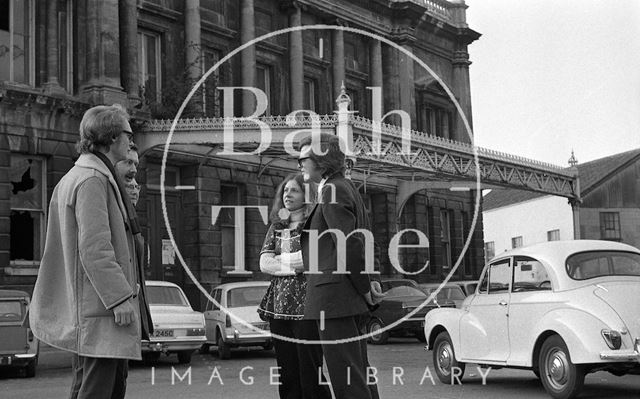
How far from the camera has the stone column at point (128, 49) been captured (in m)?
25.8

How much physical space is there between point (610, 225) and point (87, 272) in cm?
5008

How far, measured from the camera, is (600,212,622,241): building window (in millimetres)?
51812

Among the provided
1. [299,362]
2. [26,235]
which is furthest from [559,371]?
[26,235]

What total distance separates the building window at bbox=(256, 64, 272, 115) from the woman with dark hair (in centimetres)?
2447

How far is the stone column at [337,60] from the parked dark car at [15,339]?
20930mm

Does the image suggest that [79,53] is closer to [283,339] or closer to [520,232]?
[283,339]

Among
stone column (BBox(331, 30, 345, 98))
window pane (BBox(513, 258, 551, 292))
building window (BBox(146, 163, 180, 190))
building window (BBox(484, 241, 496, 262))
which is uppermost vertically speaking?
stone column (BBox(331, 30, 345, 98))

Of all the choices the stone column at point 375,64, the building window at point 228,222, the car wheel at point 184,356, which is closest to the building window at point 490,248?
the stone column at point 375,64

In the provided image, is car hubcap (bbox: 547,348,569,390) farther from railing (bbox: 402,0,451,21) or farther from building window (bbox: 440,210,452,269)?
railing (bbox: 402,0,451,21)

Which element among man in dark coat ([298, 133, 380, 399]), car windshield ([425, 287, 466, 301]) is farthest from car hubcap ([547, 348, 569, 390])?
car windshield ([425, 287, 466, 301])

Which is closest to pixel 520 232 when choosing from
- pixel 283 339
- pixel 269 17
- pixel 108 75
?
pixel 269 17

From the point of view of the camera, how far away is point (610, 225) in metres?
52.1

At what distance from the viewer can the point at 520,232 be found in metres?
57.4

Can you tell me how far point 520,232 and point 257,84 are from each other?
30016 mm
